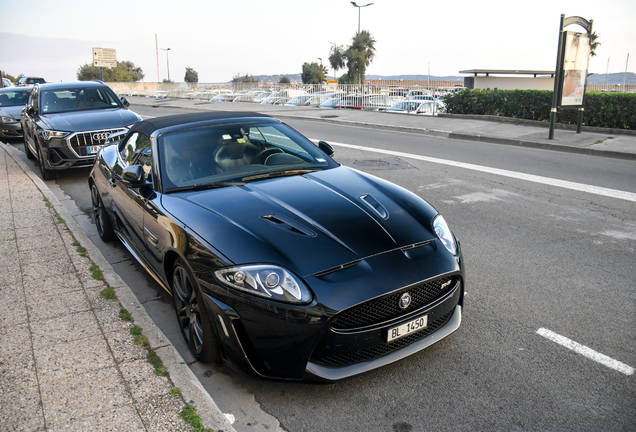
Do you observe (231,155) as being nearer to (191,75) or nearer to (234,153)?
(234,153)

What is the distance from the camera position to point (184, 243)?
3.40m

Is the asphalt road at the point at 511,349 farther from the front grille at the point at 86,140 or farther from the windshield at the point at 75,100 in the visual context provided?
the windshield at the point at 75,100

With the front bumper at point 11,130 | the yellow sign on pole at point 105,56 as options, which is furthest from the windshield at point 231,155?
the yellow sign on pole at point 105,56

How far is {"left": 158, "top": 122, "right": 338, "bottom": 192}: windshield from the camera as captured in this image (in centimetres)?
417

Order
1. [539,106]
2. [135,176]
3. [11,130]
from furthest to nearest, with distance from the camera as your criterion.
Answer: [539,106] < [11,130] < [135,176]

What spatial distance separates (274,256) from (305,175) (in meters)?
1.46

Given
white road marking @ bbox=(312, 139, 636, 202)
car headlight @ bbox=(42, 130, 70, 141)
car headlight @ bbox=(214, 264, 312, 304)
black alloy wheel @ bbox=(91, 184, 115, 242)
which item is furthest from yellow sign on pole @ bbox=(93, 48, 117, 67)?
car headlight @ bbox=(214, 264, 312, 304)

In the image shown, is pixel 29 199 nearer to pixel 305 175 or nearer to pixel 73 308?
pixel 73 308

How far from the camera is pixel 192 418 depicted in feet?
9.05

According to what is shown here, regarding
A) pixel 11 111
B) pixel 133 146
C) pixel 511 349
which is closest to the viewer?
pixel 511 349

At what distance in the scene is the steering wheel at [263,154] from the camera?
4505mm

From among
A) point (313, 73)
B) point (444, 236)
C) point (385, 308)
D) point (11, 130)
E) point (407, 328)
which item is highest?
point (313, 73)

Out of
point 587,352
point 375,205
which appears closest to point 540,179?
point 587,352

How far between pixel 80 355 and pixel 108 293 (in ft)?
3.17
